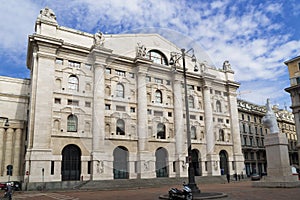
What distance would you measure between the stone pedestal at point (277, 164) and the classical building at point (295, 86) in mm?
30234

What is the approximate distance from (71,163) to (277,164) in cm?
2783

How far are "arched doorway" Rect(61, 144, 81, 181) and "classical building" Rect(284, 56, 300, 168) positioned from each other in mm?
42162

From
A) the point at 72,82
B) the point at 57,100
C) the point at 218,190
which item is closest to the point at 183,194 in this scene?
the point at 218,190

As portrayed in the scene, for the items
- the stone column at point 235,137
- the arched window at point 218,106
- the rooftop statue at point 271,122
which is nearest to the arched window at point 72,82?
the rooftop statue at point 271,122

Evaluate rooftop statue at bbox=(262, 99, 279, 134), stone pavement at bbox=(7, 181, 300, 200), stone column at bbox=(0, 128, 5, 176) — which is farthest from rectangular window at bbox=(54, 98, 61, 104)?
rooftop statue at bbox=(262, 99, 279, 134)

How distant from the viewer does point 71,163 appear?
40438 millimetres

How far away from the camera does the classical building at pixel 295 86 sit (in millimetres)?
54862

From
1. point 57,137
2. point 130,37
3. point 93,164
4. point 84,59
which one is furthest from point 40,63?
point 130,37

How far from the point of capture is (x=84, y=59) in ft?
149

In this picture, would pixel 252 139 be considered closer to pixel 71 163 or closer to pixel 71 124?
pixel 71 163

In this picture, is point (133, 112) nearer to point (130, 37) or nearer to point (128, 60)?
point (128, 60)

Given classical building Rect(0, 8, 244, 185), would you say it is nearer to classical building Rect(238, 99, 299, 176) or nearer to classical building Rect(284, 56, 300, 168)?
classical building Rect(284, 56, 300, 168)

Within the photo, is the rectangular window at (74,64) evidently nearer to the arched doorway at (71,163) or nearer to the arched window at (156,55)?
the arched doorway at (71,163)

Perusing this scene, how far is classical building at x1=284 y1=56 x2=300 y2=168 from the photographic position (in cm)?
5486
